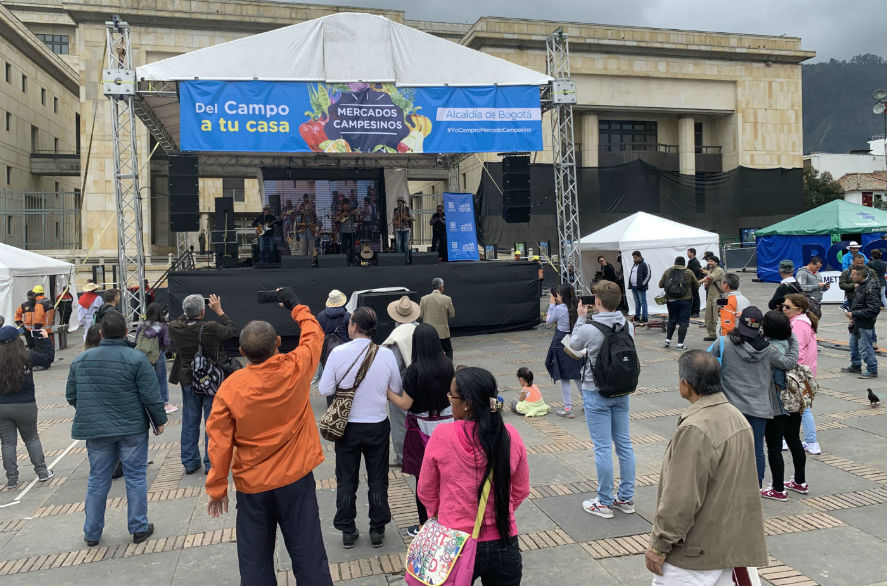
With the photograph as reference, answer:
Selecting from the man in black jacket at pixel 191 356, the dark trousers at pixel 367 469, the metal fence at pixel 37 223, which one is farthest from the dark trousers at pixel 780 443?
the metal fence at pixel 37 223

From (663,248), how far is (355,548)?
13.5m

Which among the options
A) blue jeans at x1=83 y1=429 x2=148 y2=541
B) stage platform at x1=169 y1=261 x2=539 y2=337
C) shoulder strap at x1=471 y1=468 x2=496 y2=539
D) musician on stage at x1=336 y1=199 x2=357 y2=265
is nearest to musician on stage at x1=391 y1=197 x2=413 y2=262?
musician on stage at x1=336 y1=199 x2=357 y2=265

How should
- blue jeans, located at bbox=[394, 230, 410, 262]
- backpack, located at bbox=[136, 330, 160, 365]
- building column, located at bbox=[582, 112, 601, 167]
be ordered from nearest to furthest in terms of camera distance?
backpack, located at bbox=[136, 330, 160, 365] < blue jeans, located at bbox=[394, 230, 410, 262] < building column, located at bbox=[582, 112, 601, 167]

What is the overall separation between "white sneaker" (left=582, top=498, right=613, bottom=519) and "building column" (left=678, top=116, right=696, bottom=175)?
36.6m

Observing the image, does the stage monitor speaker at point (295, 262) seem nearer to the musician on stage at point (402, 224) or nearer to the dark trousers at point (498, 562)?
the musician on stage at point (402, 224)

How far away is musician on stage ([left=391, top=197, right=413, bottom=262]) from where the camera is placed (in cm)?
1714

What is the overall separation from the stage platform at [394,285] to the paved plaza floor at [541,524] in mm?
6188

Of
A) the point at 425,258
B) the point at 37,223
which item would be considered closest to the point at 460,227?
the point at 425,258

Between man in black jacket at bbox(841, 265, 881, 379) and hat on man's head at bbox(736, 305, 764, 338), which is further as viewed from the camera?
man in black jacket at bbox(841, 265, 881, 379)

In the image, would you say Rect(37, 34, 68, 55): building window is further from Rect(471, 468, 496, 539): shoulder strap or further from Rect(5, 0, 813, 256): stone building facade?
Rect(471, 468, 496, 539): shoulder strap

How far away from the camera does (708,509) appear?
2.67m

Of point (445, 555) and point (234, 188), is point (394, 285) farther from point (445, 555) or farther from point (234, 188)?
→ point (234, 188)

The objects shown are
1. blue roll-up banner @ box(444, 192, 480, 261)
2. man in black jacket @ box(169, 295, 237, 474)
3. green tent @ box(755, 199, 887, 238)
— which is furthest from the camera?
green tent @ box(755, 199, 887, 238)

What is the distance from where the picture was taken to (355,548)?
4.43 meters
